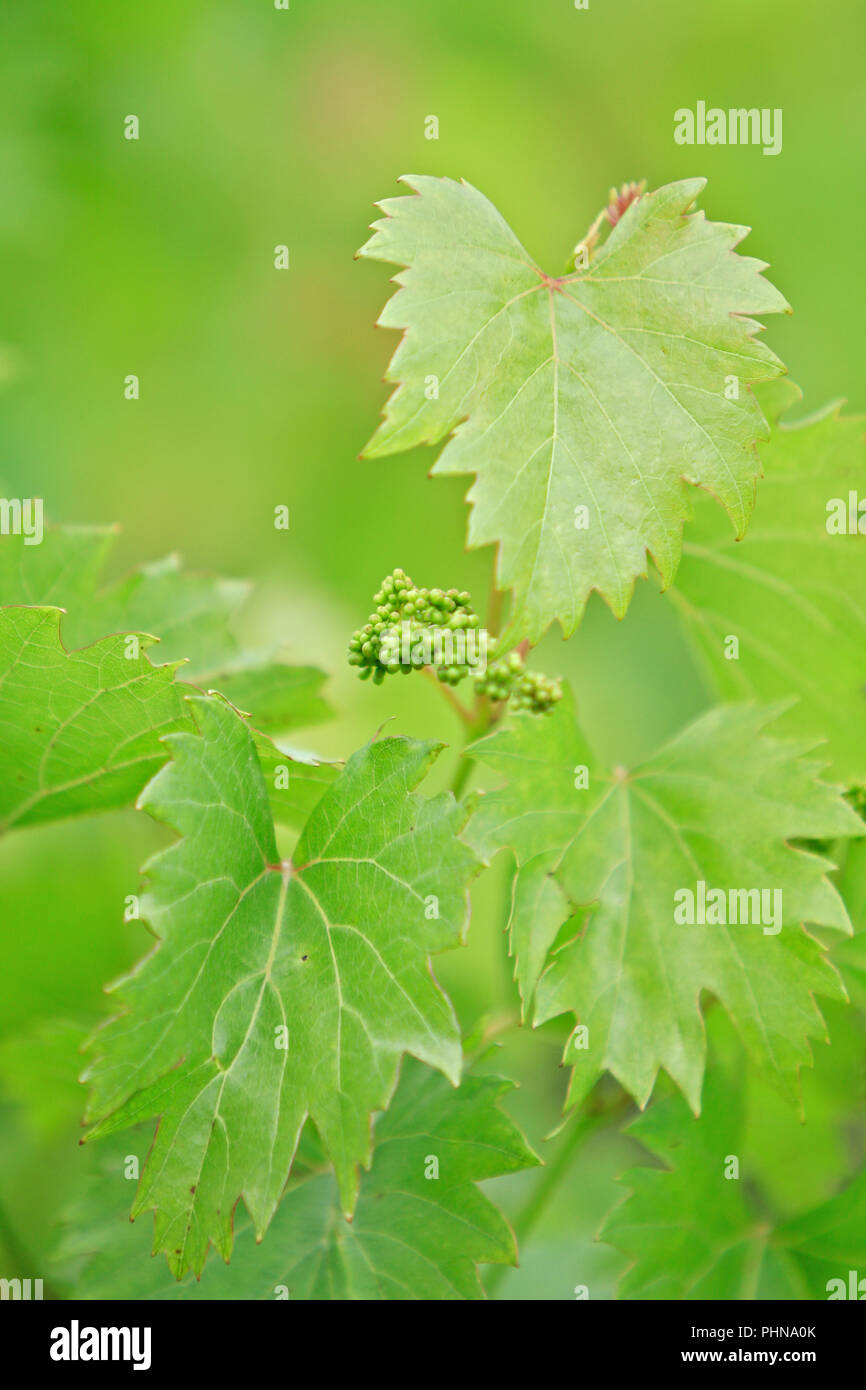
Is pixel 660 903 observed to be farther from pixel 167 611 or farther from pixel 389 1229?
pixel 167 611

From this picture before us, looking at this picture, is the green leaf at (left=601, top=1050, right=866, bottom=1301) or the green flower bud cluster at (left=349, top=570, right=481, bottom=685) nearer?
the green flower bud cluster at (left=349, top=570, right=481, bottom=685)

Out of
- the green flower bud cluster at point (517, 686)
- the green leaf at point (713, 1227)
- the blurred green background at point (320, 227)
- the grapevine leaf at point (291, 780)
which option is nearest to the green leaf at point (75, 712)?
the grapevine leaf at point (291, 780)

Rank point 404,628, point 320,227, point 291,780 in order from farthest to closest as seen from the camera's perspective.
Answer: point 320,227 < point 291,780 < point 404,628

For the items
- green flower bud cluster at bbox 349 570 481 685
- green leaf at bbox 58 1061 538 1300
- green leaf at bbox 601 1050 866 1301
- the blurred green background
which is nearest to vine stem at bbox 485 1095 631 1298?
green leaf at bbox 601 1050 866 1301

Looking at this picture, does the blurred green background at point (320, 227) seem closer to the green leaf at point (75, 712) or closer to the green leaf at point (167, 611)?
the green leaf at point (167, 611)

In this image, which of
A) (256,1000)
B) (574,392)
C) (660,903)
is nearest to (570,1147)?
(660,903)

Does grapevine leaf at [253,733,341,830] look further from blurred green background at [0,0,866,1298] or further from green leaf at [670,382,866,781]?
blurred green background at [0,0,866,1298]
